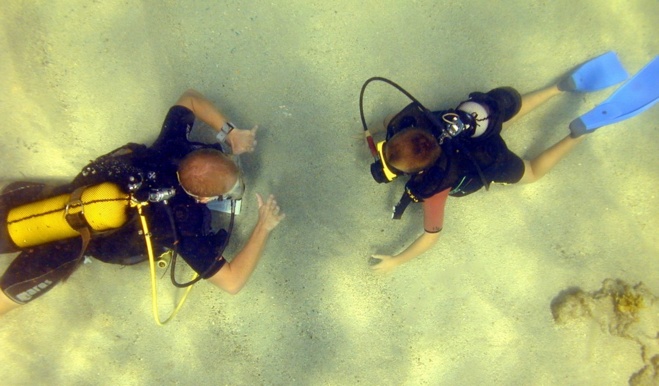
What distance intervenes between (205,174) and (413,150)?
1.65 meters

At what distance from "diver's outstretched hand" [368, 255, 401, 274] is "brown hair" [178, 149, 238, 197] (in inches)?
82.6

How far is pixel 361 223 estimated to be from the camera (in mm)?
4723

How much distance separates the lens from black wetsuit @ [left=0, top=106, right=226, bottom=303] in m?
3.16

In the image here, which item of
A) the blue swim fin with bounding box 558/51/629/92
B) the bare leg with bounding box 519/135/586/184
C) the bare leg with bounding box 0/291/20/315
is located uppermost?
the blue swim fin with bounding box 558/51/629/92

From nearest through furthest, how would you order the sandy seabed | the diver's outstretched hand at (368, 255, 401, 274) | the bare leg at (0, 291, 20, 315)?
the bare leg at (0, 291, 20, 315) < the diver's outstretched hand at (368, 255, 401, 274) < the sandy seabed

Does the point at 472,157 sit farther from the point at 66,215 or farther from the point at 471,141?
the point at 66,215

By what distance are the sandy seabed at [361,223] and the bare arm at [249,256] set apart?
1.77ft

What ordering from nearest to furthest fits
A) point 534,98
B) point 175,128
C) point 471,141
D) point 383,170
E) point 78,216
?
point 78,216, point 383,170, point 471,141, point 175,128, point 534,98

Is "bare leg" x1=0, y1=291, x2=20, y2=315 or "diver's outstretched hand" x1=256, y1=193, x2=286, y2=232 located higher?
"diver's outstretched hand" x1=256, y1=193, x2=286, y2=232

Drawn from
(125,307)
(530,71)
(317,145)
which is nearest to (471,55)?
(530,71)

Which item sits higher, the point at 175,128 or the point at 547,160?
the point at 175,128

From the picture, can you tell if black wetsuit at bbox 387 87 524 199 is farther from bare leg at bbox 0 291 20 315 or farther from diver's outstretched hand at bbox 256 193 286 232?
bare leg at bbox 0 291 20 315

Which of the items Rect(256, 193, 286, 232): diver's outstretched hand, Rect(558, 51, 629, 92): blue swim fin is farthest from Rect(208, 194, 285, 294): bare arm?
Rect(558, 51, 629, 92): blue swim fin

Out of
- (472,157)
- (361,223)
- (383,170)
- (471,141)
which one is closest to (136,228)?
(383,170)
